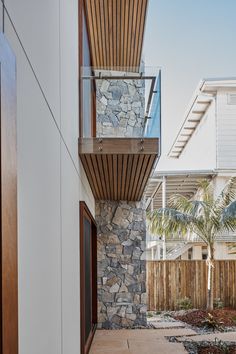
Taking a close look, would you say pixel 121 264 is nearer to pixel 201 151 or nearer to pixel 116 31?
pixel 116 31

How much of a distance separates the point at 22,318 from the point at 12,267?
678mm

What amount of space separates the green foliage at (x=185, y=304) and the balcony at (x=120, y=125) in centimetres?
557

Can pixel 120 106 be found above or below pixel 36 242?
above

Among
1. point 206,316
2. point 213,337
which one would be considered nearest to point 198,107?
point 206,316

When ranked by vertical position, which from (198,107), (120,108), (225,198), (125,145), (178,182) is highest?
(198,107)

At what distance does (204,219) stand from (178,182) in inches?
162

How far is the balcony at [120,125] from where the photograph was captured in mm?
6477

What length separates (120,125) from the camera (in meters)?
6.86

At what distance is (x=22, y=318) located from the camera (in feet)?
7.35

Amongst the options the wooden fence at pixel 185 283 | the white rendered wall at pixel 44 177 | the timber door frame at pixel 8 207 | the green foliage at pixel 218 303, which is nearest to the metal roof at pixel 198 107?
the wooden fence at pixel 185 283

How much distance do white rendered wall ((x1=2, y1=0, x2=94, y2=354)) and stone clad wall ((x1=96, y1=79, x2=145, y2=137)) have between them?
2105mm

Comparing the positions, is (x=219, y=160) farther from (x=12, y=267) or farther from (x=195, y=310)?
(x=12, y=267)

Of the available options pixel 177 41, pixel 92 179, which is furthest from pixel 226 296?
pixel 177 41

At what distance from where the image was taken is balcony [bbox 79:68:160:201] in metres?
6.48
